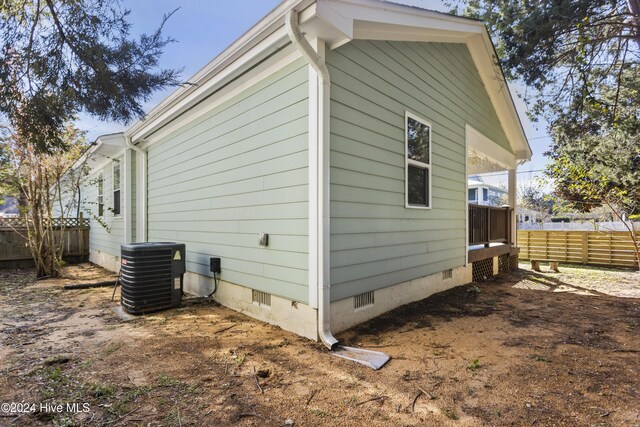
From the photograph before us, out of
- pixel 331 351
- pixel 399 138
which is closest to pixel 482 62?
pixel 399 138

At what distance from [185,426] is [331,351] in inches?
57.1

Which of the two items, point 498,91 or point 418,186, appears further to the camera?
point 498,91

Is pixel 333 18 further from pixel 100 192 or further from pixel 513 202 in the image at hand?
pixel 100 192

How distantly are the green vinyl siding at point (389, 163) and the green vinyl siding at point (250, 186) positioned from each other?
1.38ft

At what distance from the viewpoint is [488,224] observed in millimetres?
7727

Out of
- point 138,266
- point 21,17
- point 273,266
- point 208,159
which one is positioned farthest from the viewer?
point 208,159

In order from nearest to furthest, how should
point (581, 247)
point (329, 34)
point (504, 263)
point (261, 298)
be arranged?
1. point (329, 34)
2. point (261, 298)
3. point (504, 263)
4. point (581, 247)

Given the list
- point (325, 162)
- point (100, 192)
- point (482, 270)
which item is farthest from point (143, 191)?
point (482, 270)

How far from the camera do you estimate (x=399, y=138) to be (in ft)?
14.9

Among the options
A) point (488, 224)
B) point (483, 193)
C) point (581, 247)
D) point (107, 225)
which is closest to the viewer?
point (488, 224)

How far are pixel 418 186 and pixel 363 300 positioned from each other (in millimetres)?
2085

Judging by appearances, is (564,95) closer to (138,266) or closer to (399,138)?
(399,138)

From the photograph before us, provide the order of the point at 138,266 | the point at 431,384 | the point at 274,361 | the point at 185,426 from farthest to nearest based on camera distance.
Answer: the point at 138,266, the point at 274,361, the point at 431,384, the point at 185,426


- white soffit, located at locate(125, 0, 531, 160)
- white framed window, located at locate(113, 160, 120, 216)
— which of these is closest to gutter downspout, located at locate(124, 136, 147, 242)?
white soffit, located at locate(125, 0, 531, 160)
